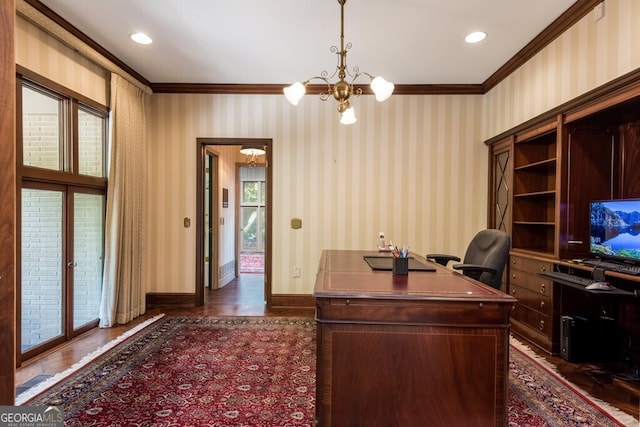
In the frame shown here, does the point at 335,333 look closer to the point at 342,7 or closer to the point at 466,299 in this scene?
the point at 466,299

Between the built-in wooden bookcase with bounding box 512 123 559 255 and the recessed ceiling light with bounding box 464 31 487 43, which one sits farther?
the built-in wooden bookcase with bounding box 512 123 559 255

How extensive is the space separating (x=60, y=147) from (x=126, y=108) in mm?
905

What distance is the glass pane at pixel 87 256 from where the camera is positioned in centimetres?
332

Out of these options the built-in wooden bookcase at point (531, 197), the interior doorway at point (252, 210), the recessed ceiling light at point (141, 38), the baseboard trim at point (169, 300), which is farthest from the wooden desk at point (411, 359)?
the interior doorway at point (252, 210)

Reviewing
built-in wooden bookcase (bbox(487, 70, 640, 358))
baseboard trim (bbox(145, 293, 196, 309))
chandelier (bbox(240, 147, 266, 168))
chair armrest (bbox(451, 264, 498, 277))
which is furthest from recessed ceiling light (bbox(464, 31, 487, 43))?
baseboard trim (bbox(145, 293, 196, 309))

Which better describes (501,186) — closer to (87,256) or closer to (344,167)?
(344,167)

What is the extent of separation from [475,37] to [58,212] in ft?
13.7

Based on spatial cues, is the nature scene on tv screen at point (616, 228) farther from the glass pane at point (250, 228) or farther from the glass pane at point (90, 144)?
the glass pane at point (250, 228)

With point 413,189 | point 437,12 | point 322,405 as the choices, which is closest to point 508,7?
point 437,12

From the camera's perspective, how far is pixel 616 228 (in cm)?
247

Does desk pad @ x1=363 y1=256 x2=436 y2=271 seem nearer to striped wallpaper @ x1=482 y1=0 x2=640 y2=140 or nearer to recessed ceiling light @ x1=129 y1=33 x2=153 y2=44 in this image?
striped wallpaper @ x1=482 y1=0 x2=640 y2=140

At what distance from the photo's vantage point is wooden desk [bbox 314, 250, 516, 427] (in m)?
1.54

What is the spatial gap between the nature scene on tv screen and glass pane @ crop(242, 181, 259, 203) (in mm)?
7350

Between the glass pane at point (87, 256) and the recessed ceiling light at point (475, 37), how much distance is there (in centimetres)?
405
